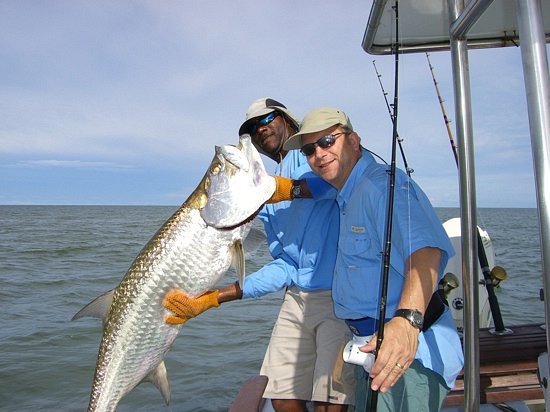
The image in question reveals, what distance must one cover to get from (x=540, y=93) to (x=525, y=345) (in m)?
3.07

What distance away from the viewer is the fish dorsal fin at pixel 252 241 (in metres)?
3.12

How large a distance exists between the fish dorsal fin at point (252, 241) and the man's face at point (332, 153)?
2.18 feet

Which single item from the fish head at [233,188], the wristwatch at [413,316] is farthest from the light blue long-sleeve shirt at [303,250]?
the wristwatch at [413,316]

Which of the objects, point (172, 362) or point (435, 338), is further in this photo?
point (172, 362)

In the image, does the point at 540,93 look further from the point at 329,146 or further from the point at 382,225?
the point at 329,146

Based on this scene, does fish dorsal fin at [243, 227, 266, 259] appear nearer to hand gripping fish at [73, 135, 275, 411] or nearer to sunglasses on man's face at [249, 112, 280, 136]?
hand gripping fish at [73, 135, 275, 411]

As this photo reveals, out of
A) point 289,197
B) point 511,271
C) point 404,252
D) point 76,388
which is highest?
point 289,197

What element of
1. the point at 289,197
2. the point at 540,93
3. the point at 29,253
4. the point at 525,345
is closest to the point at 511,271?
the point at 525,345

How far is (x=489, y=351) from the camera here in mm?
3572

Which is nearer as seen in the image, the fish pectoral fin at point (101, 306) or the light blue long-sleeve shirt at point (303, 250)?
the fish pectoral fin at point (101, 306)

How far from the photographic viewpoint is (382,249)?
2.30 m

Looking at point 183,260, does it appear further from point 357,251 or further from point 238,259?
Result: point 357,251

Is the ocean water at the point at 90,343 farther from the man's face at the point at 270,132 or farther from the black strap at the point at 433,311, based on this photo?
the man's face at the point at 270,132

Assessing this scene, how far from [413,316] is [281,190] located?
1.52 m
